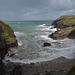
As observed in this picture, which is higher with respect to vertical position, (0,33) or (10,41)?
(0,33)

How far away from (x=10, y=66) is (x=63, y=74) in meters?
14.6

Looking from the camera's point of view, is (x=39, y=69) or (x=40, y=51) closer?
(x=39, y=69)

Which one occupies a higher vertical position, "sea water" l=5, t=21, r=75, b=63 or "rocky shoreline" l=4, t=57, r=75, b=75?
"sea water" l=5, t=21, r=75, b=63

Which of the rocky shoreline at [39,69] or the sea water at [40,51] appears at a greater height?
the sea water at [40,51]

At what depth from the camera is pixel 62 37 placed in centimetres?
4878

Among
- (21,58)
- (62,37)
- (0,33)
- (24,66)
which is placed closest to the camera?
(24,66)

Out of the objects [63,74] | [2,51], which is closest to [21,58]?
[2,51]

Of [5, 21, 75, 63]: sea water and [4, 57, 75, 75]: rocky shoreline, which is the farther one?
[5, 21, 75, 63]: sea water

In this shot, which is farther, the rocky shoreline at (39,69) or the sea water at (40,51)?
the sea water at (40,51)

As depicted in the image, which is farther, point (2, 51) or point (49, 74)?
point (2, 51)

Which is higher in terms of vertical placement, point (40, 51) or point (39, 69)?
point (40, 51)

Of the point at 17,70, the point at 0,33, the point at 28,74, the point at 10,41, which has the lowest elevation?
the point at 28,74

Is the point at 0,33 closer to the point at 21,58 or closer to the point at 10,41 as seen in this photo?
the point at 10,41

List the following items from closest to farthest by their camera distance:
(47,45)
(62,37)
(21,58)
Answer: (21,58)
(47,45)
(62,37)
